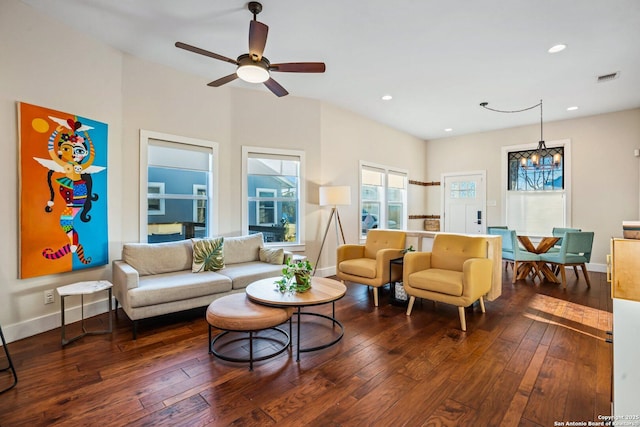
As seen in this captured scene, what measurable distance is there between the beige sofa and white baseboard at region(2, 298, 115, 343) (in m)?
0.22

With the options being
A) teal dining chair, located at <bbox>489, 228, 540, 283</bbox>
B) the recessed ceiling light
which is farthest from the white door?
the recessed ceiling light

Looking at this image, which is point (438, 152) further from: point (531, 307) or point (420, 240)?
point (531, 307)

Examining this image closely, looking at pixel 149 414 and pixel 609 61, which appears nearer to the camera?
pixel 149 414

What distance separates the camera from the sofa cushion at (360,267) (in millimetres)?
3807

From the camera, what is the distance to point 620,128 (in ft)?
18.1

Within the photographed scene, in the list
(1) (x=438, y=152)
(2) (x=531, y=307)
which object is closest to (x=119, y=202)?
(2) (x=531, y=307)

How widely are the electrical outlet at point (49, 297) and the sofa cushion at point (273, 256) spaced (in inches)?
86.6

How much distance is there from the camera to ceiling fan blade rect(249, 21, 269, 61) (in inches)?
91.3

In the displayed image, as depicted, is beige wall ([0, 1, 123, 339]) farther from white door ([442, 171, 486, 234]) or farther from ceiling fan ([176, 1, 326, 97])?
white door ([442, 171, 486, 234])

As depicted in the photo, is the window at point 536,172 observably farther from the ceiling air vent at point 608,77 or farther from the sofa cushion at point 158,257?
the sofa cushion at point 158,257

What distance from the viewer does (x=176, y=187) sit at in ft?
13.5

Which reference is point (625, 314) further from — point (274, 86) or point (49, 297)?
point (49, 297)

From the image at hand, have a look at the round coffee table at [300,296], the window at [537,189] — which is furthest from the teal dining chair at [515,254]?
the round coffee table at [300,296]

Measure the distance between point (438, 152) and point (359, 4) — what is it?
18.8 feet
